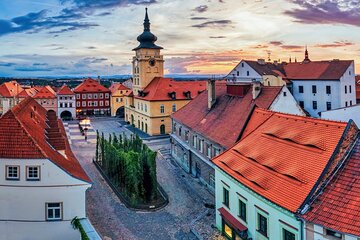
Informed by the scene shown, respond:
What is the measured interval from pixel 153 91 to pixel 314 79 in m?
26.5

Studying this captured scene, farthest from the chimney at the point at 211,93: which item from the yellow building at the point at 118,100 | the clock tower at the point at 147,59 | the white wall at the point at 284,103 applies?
the yellow building at the point at 118,100

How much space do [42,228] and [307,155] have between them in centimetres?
1564

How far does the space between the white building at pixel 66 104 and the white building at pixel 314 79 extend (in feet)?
146

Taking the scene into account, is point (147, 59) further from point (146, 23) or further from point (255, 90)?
point (255, 90)

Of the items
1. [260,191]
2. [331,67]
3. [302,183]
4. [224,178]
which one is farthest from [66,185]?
[331,67]

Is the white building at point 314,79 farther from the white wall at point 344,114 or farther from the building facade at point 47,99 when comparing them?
the building facade at point 47,99

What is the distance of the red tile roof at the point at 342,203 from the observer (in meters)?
14.3

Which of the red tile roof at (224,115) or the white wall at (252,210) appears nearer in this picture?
the white wall at (252,210)

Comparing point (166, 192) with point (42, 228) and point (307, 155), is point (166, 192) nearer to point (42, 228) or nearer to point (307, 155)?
point (42, 228)

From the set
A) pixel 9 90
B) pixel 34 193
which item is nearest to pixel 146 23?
pixel 9 90

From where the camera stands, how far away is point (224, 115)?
110 feet

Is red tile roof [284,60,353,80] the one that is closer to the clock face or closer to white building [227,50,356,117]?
white building [227,50,356,117]

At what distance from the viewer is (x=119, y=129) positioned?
7144 cm

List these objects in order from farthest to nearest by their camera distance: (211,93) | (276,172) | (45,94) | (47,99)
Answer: (45,94) → (47,99) → (211,93) → (276,172)
